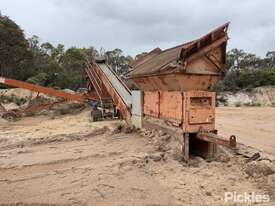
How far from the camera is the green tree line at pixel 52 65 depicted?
26.8m

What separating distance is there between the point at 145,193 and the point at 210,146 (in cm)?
256

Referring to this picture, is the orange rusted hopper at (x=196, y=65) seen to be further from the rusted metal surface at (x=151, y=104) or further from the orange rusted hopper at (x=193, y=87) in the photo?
the rusted metal surface at (x=151, y=104)

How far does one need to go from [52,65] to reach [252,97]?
1990 cm

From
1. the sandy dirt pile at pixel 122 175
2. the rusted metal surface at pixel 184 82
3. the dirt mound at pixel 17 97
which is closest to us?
the sandy dirt pile at pixel 122 175

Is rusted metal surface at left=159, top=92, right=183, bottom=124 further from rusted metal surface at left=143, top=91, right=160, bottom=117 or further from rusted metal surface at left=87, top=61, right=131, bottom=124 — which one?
rusted metal surface at left=87, top=61, right=131, bottom=124

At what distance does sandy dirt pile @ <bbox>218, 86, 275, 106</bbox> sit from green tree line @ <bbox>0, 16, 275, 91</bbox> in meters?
1.05

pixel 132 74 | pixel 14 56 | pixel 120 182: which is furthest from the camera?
pixel 14 56

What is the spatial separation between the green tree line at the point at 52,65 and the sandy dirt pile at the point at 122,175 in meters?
17.0

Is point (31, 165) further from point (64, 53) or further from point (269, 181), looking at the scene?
point (64, 53)

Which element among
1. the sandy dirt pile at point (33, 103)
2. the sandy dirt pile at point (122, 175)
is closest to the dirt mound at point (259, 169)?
the sandy dirt pile at point (122, 175)

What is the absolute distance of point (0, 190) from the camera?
459 centimetres

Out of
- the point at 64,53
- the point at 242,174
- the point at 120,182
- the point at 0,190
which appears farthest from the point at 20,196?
the point at 64,53

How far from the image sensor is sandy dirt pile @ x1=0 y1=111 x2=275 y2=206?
→ 436 cm

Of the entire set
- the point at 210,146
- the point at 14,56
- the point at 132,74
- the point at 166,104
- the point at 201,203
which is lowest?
the point at 201,203
